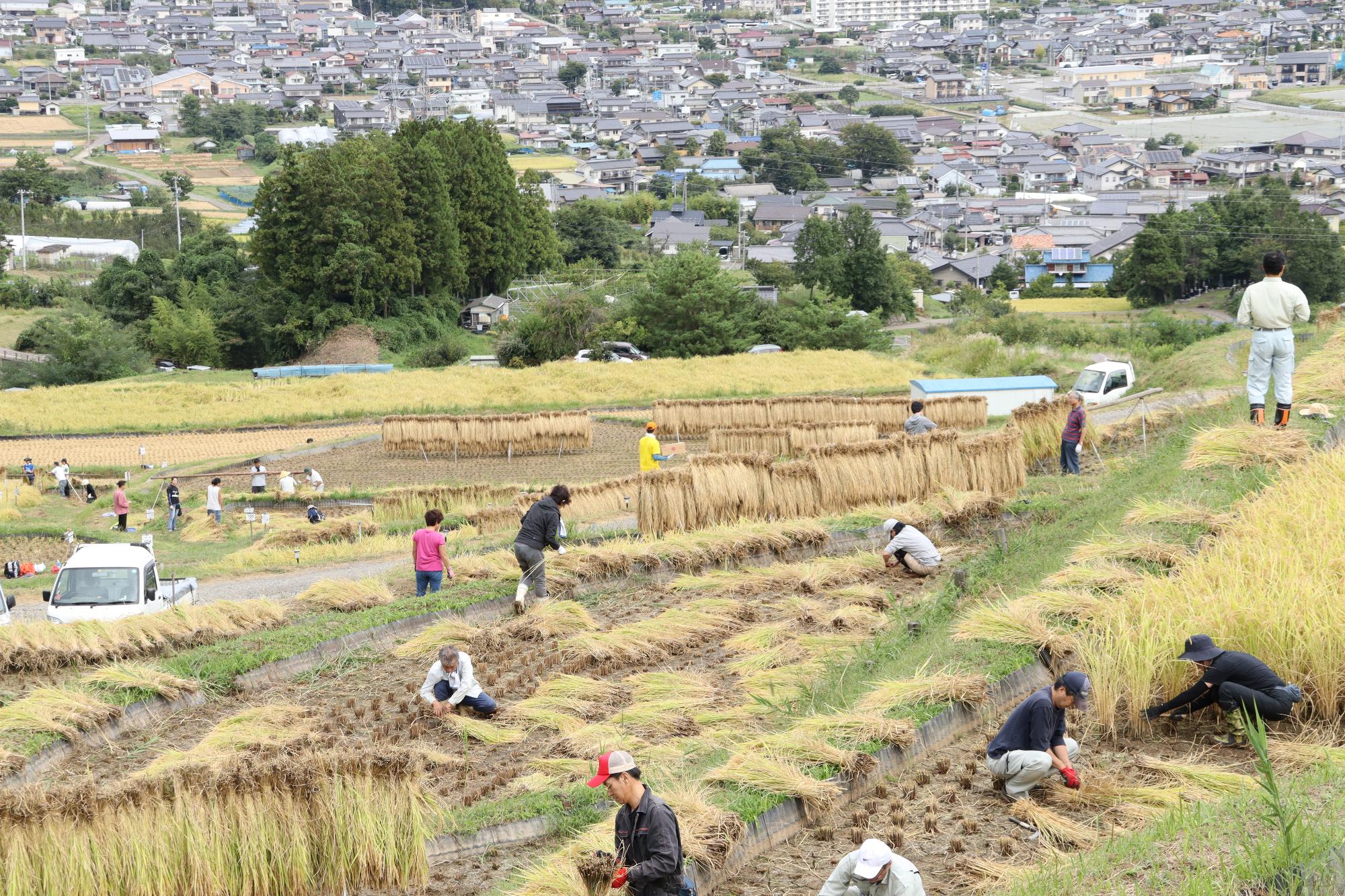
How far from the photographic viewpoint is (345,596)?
13102 millimetres

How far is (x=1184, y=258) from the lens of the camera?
→ 196ft

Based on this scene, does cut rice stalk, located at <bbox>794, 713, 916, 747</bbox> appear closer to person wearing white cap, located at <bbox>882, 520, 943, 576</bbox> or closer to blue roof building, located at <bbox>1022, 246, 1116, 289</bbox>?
person wearing white cap, located at <bbox>882, 520, 943, 576</bbox>

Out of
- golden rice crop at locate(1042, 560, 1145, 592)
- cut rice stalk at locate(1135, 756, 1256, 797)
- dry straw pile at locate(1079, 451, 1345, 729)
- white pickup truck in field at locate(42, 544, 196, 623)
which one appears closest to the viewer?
cut rice stalk at locate(1135, 756, 1256, 797)

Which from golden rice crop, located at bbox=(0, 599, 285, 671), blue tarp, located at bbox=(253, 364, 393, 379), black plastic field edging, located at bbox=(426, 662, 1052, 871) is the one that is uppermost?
black plastic field edging, located at bbox=(426, 662, 1052, 871)

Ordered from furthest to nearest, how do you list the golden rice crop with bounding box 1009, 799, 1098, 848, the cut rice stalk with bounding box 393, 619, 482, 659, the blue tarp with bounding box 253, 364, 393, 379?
the blue tarp with bounding box 253, 364, 393, 379, the cut rice stalk with bounding box 393, 619, 482, 659, the golden rice crop with bounding box 1009, 799, 1098, 848

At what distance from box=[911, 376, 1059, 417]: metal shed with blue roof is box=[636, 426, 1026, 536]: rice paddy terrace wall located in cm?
975

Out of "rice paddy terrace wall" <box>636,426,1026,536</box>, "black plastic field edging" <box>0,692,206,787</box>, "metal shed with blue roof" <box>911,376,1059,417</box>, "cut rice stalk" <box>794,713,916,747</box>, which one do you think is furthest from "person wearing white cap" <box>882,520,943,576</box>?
"metal shed with blue roof" <box>911,376,1059,417</box>

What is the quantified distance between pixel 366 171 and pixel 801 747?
138 ft

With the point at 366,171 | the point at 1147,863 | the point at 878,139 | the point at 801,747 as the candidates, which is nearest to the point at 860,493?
the point at 801,747

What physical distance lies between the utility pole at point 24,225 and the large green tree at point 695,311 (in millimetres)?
41565

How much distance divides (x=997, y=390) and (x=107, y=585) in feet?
56.0

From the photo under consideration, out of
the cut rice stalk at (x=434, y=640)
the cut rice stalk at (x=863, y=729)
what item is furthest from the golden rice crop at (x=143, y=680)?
the cut rice stalk at (x=863, y=729)

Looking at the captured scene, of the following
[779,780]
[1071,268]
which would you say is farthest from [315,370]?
[1071,268]

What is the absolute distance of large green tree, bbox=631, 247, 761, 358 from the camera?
42.2m
